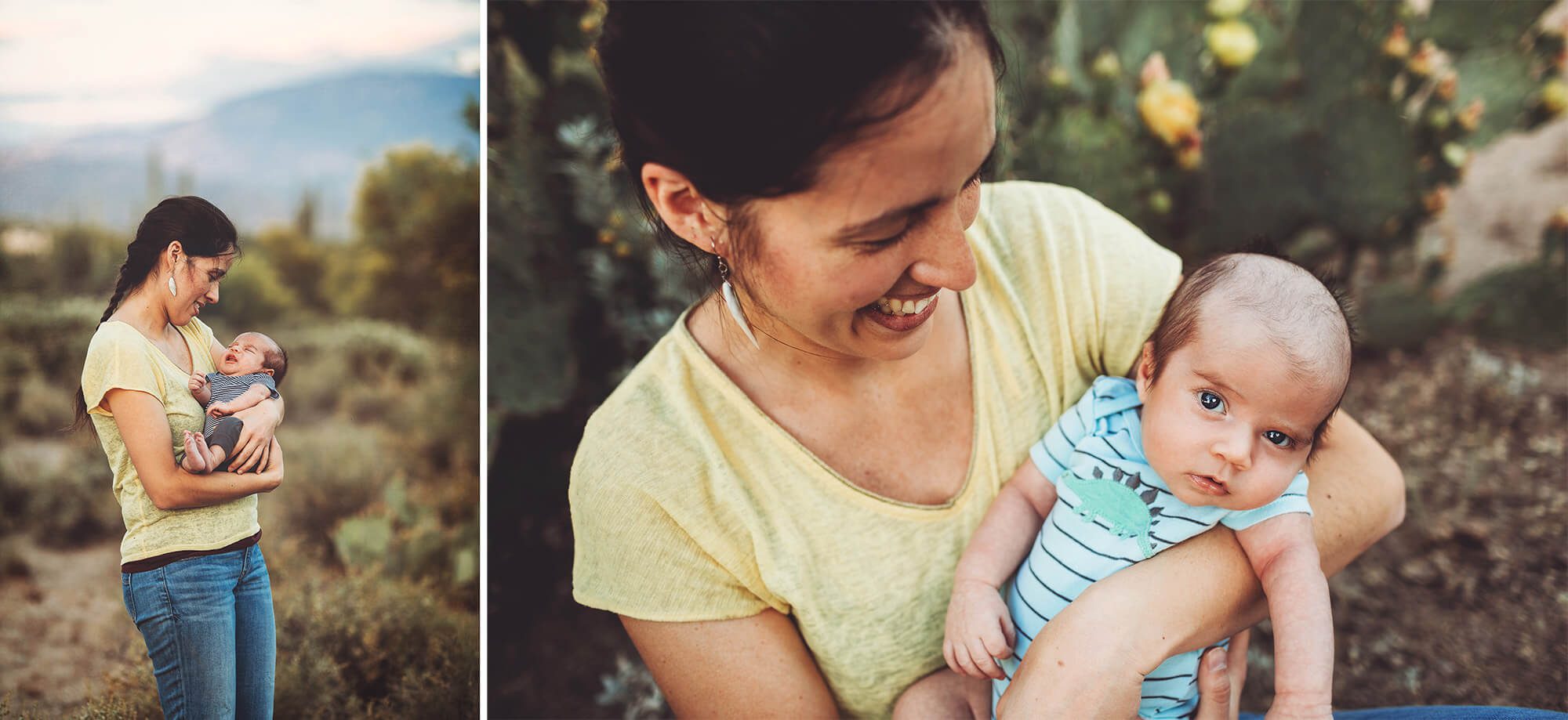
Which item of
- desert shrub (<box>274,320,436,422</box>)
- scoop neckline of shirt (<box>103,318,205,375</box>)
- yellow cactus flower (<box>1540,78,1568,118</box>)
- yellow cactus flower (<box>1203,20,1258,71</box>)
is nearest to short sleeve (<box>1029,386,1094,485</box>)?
desert shrub (<box>274,320,436,422</box>)

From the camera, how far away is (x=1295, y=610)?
1251mm

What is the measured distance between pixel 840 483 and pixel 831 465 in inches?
1.8

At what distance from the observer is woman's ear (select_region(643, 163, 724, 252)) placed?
1.18 meters

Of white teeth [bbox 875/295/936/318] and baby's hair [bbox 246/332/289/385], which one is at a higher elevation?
white teeth [bbox 875/295/936/318]

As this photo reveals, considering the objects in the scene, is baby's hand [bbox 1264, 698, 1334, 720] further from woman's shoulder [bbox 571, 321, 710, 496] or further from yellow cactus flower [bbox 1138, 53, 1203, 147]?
yellow cactus flower [bbox 1138, 53, 1203, 147]

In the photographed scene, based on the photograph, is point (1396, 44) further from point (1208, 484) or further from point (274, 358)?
point (274, 358)

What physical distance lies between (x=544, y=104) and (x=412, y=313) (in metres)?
0.85

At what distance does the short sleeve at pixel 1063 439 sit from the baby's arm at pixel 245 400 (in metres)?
0.97

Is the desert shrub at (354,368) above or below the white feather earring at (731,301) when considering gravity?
below

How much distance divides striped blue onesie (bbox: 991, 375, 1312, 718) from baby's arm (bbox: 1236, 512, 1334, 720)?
1.0 inches

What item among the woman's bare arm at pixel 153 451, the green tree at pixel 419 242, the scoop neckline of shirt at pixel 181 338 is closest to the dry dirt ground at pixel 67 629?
the woman's bare arm at pixel 153 451

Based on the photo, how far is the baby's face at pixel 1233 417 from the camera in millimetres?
1228

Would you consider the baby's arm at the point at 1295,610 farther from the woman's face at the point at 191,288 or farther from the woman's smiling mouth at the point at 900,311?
the woman's face at the point at 191,288

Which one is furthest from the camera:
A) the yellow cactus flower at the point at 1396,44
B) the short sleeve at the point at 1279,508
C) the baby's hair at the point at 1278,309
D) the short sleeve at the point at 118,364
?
the yellow cactus flower at the point at 1396,44
